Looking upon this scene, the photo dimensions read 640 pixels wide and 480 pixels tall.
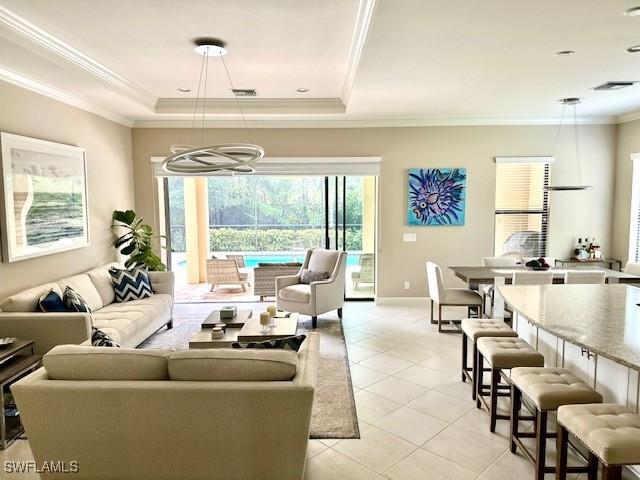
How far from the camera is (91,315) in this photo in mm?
3887

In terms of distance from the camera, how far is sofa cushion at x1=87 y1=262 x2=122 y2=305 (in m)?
4.88

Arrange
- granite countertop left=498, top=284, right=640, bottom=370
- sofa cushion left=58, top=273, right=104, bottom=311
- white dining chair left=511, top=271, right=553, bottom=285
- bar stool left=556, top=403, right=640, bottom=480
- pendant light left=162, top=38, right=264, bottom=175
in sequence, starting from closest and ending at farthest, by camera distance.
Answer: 1. bar stool left=556, top=403, right=640, bottom=480
2. granite countertop left=498, top=284, right=640, bottom=370
3. pendant light left=162, top=38, right=264, bottom=175
4. sofa cushion left=58, top=273, right=104, bottom=311
5. white dining chair left=511, top=271, right=553, bottom=285

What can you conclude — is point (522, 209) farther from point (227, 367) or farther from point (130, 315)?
point (227, 367)

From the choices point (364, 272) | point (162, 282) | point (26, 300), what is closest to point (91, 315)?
point (26, 300)

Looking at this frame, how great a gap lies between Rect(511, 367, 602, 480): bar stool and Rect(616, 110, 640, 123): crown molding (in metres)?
5.03

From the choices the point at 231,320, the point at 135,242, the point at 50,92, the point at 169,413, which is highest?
the point at 50,92

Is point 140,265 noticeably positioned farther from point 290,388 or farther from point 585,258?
point 585,258

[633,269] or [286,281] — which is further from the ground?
[633,269]

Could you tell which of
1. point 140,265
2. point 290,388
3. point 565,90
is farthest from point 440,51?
point 140,265

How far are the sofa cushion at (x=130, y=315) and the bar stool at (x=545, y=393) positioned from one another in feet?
11.0

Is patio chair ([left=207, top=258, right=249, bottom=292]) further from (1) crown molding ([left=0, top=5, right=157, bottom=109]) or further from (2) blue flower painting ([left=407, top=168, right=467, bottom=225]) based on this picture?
(2) blue flower painting ([left=407, top=168, right=467, bottom=225])

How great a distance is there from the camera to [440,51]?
3463 mm

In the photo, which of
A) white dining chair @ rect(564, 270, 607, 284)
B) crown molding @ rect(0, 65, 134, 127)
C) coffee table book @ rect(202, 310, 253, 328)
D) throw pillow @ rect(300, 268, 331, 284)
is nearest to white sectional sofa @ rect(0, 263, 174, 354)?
coffee table book @ rect(202, 310, 253, 328)

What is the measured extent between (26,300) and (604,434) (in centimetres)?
429
